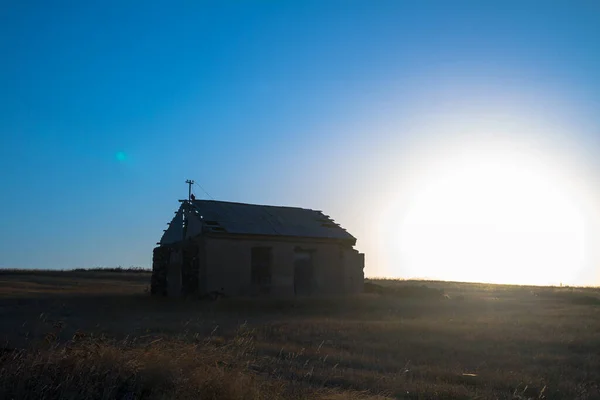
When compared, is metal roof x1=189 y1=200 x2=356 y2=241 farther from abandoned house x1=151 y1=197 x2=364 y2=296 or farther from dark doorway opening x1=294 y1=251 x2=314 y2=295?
dark doorway opening x1=294 y1=251 x2=314 y2=295

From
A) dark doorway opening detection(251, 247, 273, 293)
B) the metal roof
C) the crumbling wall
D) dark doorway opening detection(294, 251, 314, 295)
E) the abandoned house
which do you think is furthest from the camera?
the crumbling wall

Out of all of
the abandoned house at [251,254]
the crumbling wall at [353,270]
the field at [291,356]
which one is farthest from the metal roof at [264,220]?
the field at [291,356]

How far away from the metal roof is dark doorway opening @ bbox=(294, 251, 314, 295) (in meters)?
1.20

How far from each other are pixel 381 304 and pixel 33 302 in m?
15.5

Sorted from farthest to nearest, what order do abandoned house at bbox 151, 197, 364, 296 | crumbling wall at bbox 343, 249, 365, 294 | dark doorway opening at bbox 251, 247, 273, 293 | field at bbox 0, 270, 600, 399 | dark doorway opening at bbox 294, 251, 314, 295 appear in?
crumbling wall at bbox 343, 249, 365, 294, dark doorway opening at bbox 294, 251, 314, 295, dark doorway opening at bbox 251, 247, 273, 293, abandoned house at bbox 151, 197, 364, 296, field at bbox 0, 270, 600, 399

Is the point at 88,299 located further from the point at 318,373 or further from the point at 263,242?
the point at 318,373

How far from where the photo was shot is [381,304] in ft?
91.4

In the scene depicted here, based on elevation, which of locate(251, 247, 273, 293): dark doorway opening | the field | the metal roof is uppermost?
the metal roof

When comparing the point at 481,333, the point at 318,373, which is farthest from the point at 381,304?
the point at 318,373

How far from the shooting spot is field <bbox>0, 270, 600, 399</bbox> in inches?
249

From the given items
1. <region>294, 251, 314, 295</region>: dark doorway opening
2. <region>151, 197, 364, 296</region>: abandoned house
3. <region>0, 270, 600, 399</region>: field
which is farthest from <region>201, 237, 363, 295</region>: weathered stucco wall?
<region>0, 270, 600, 399</region>: field

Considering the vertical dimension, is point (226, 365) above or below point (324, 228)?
below

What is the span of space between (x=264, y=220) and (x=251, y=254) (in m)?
2.77

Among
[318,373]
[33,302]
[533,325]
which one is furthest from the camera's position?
[33,302]
